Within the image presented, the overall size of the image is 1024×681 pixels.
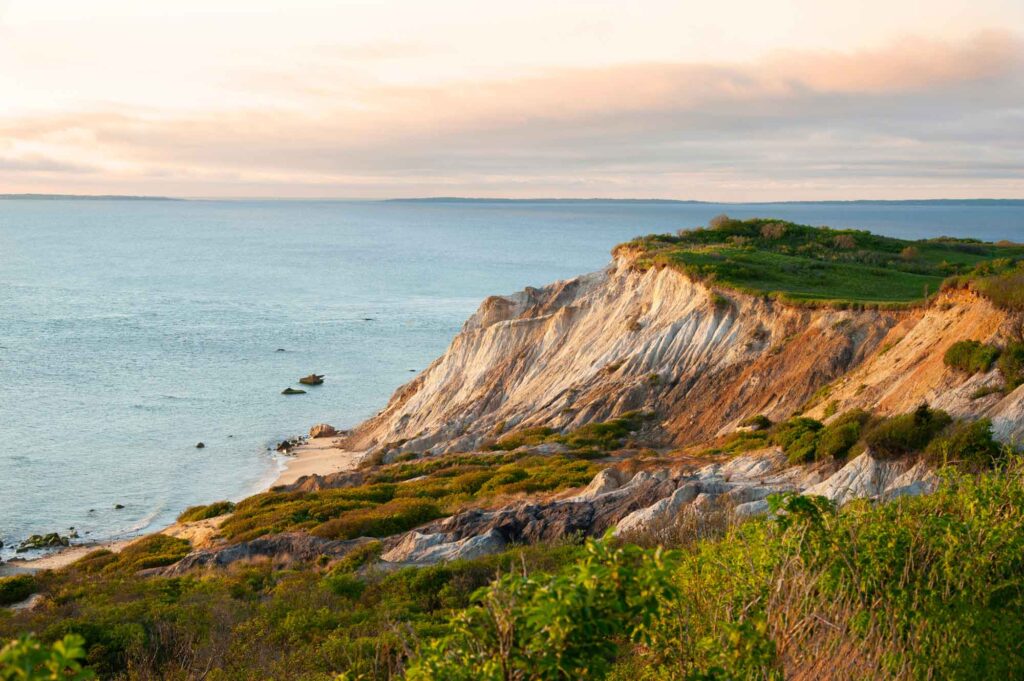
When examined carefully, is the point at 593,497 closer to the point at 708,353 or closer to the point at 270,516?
the point at 270,516

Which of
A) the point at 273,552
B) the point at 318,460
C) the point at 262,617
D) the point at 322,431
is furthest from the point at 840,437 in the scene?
the point at 322,431

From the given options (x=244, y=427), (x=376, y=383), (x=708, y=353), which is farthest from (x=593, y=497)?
(x=376, y=383)

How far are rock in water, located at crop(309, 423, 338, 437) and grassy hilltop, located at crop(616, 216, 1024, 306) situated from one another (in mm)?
24035

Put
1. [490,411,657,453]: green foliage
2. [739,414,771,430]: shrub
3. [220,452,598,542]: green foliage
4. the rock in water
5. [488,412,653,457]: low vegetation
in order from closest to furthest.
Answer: [220,452,598,542]: green foliage
[739,414,771,430]: shrub
[488,412,653,457]: low vegetation
[490,411,657,453]: green foliage
the rock in water

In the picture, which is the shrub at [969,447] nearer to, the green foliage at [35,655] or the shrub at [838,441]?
the shrub at [838,441]

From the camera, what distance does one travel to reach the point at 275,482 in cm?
4869

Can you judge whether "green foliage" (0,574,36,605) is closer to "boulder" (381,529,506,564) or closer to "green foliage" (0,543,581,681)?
"green foliage" (0,543,581,681)

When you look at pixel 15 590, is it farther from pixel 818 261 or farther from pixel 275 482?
pixel 818 261

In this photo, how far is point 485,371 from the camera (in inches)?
2179

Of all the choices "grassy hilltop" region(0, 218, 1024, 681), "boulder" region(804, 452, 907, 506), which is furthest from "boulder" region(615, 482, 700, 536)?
"boulder" region(804, 452, 907, 506)

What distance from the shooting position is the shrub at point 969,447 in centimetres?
2138

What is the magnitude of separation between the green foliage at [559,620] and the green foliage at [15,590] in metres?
22.0

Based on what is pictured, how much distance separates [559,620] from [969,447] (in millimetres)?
18456

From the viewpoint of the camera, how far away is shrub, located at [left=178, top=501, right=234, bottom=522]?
40.4 metres
